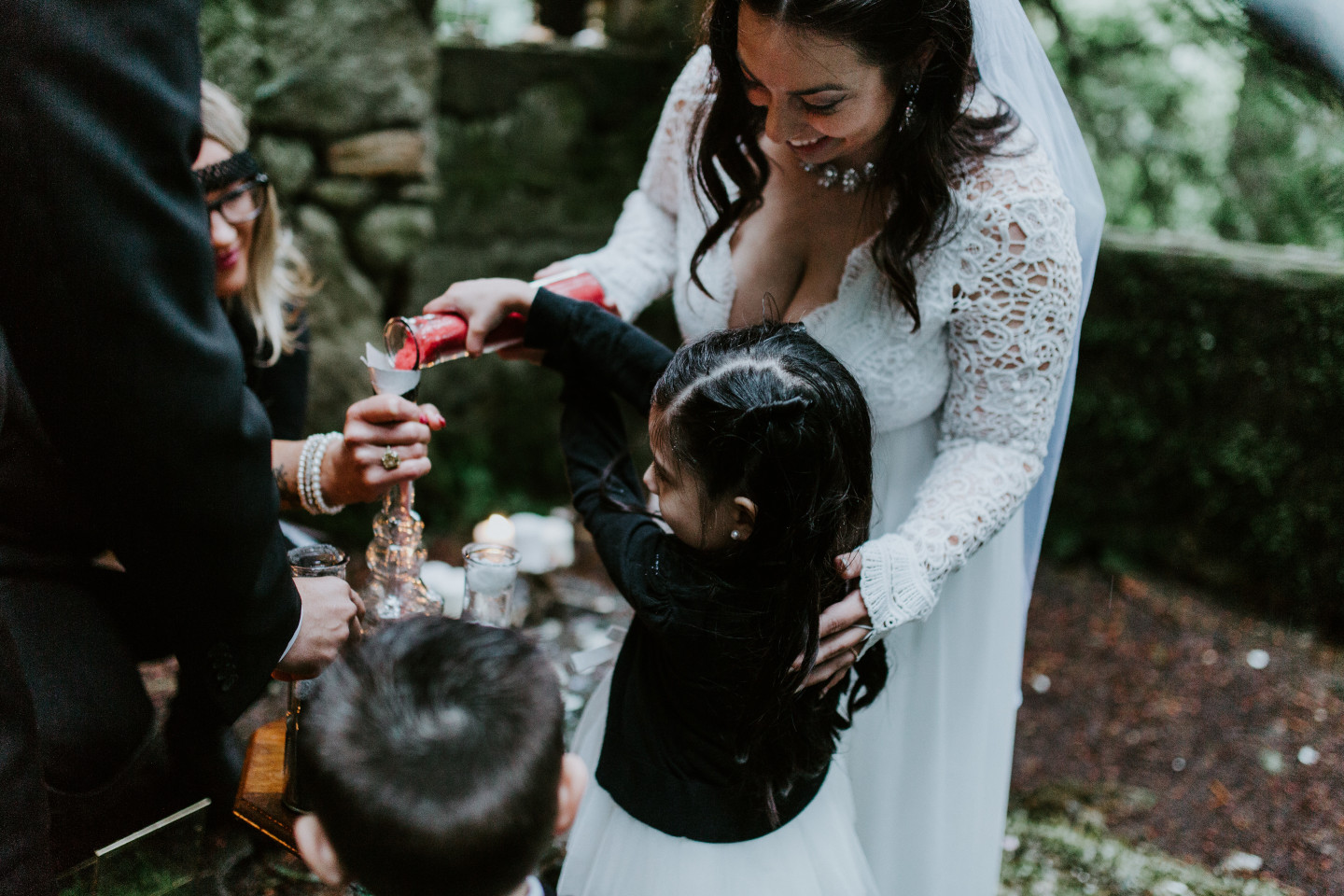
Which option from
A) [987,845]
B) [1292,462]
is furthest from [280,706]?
[1292,462]

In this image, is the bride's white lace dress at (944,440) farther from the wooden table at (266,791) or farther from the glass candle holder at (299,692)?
the wooden table at (266,791)

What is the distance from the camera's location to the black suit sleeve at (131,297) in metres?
0.92

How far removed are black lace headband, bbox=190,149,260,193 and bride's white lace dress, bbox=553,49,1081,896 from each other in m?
0.70

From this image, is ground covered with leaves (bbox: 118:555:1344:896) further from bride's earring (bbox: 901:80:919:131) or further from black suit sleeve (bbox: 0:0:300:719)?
bride's earring (bbox: 901:80:919:131)

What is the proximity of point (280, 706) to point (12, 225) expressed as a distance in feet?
6.85

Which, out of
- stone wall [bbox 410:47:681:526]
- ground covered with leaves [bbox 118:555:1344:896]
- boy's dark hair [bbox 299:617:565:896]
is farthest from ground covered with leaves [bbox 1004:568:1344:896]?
stone wall [bbox 410:47:681:526]

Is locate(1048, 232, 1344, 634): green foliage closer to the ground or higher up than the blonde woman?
closer to the ground

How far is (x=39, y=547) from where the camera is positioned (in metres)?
1.78

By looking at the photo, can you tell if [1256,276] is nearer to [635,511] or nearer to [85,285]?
[635,511]

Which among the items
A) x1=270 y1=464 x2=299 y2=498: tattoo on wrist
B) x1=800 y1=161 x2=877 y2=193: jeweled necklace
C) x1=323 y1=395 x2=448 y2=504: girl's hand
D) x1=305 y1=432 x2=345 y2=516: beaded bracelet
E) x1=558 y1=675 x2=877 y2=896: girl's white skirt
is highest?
x1=800 y1=161 x2=877 y2=193: jeweled necklace

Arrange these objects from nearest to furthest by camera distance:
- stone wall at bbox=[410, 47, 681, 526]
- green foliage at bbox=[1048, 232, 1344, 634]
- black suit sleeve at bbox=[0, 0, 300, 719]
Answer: black suit sleeve at bbox=[0, 0, 300, 719]
green foliage at bbox=[1048, 232, 1344, 634]
stone wall at bbox=[410, 47, 681, 526]

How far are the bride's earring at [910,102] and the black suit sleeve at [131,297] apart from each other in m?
1.01

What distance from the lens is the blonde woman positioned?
58.4 inches

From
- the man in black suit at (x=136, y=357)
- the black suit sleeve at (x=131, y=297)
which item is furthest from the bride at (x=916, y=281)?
the black suit sleeve at (x=131, y=297)
